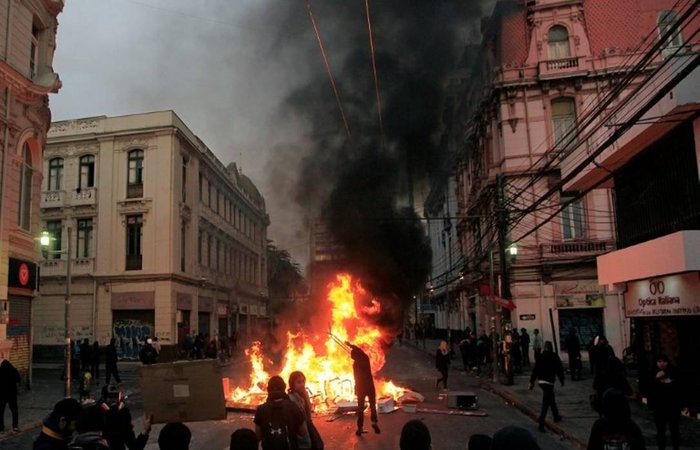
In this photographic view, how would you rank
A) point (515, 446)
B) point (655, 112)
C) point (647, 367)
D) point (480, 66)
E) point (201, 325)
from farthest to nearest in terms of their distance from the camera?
point (201, 325), point (480, 66), point (647, 367), point (655, 112), point (515, 446)

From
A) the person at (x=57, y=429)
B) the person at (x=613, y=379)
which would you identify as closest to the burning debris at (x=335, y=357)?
the person at (x=613, y=379)

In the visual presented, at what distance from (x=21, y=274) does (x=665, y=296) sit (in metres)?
18.2

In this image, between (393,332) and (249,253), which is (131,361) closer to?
(393,332)

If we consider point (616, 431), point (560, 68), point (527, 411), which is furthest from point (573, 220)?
point (616, 431)

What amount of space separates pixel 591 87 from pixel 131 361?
26315 mm

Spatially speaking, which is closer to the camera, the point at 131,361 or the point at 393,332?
the point at 393,332

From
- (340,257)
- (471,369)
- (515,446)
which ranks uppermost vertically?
(340,257)

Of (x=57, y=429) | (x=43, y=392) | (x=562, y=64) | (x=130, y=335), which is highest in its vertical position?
(x=562, y=64)

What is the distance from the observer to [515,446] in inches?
131

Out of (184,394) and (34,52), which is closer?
(184,394)

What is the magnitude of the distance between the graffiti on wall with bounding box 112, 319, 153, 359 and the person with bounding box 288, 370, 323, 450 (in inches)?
1037

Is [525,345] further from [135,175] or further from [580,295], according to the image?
[135,175]

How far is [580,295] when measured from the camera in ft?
90.2

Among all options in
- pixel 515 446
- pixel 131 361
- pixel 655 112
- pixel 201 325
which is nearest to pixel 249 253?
pixel 201 325
